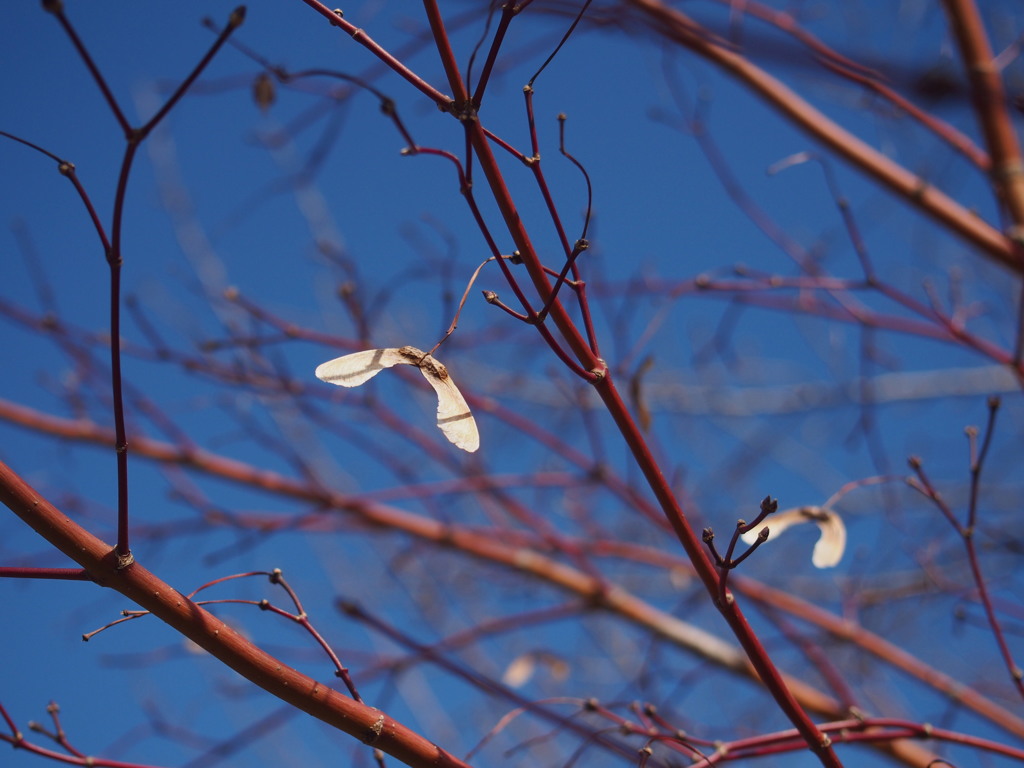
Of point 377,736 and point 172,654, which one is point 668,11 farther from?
point 172,654

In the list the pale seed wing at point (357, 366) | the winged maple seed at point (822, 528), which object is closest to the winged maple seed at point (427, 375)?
the pale seed wing at point (357, 366)

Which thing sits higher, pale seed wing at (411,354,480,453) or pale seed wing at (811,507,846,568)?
pale seed wing at (811,507,846,568)

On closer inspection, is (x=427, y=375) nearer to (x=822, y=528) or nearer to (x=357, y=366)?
(x=357, y=366)

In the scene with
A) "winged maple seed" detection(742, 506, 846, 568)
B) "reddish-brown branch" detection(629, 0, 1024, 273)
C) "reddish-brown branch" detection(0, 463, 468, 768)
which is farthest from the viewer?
"reddish-brown branch" detection(629, 0, 1024, 273)

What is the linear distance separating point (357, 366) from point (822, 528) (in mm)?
526

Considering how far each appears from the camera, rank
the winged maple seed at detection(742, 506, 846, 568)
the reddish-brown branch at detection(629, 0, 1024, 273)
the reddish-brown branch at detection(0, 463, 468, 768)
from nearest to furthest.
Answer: the reddish-brown branch at detection(0, 463, 468, 768), the winged maple seed at detection(742, 506, 846, 568), the reddish-brown branch at detection(629, 0, 1024, 273)

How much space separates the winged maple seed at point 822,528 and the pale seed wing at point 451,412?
0.32 metres

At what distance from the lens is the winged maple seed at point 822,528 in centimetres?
Answer: 78

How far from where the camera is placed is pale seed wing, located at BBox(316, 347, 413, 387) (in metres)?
0.62

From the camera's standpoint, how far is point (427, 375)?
67cm

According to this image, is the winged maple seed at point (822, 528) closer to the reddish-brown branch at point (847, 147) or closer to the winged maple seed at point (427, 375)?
the winged maple seed at point (427, 375)

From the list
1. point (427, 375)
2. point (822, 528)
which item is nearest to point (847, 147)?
point (822, 528)

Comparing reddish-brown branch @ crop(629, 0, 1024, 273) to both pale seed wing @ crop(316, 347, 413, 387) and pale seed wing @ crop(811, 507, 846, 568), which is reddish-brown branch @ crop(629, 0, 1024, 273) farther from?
pale seed wing @ crop(316, 347, 413, 387)

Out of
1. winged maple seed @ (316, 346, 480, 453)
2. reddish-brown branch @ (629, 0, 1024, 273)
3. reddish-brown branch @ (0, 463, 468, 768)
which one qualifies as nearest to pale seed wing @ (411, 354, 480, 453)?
winged maple seed @ (316, 346, 480, 453)
